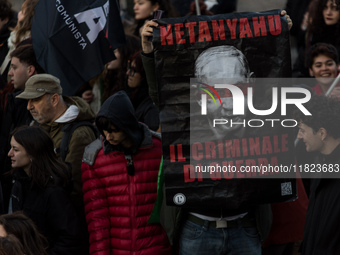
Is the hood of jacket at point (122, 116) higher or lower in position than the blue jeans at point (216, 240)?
higher

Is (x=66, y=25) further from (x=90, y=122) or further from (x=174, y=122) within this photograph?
(x=174, y=122)

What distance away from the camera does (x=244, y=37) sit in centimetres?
439

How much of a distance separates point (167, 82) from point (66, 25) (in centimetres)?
180

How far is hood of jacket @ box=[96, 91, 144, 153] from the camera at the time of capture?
4.87 m

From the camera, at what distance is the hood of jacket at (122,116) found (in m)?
4.87

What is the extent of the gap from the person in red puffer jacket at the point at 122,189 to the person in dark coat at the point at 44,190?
0.52ft

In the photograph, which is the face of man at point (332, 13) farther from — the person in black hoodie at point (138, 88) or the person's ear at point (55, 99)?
the person's ear at point (55, 99)

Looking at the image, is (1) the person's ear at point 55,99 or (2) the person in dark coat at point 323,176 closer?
(2) the person in dark coat at point 323,176

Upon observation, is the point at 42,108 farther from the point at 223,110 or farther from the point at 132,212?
the point at 223,110

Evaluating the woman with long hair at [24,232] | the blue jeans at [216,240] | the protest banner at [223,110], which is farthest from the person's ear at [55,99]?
the woman with long hair at [24,232]

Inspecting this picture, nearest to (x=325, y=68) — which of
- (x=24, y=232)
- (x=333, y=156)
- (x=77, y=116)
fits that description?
(x=333, y=156)

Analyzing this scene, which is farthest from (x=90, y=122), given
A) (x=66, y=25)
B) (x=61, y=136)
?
(x=66, y=25)

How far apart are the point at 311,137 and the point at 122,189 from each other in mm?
1377

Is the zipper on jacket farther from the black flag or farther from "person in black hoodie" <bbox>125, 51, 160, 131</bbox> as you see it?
"person in black hoodie" <bbox>125, 51, 160, 131</bbox>
